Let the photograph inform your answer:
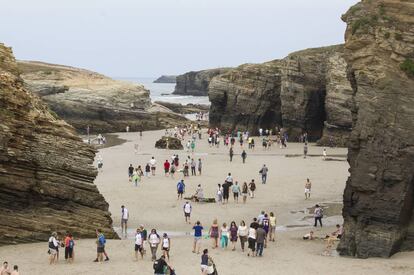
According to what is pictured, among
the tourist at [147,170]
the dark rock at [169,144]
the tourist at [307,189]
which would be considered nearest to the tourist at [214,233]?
the tourist at [307,189]

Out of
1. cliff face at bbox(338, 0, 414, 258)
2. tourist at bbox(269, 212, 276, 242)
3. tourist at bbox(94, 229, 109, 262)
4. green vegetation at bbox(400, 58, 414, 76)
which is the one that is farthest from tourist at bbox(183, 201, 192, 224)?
green vegetation at bbox(400, 58, 414, 76)

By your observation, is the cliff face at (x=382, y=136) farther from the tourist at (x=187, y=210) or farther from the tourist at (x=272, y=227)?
the tourist at (x=187, y=210)

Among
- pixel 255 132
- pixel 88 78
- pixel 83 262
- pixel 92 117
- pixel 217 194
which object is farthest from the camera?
pixel 88 78

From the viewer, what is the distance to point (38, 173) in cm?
2481

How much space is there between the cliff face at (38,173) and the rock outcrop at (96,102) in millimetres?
50485

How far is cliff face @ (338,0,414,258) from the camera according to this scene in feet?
75.5

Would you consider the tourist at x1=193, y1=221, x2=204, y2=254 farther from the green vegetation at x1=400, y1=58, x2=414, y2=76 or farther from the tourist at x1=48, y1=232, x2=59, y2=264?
the green vegetation at x1=400, y1=58, x2=414, y2=76

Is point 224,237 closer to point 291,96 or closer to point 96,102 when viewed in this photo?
point 291,96

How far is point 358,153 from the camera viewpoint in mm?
24422

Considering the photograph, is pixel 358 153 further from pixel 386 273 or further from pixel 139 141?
pixel 139 141

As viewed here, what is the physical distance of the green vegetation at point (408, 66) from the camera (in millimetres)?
23109

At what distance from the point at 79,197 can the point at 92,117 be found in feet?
175

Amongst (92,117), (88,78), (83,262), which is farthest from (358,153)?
(88,78)

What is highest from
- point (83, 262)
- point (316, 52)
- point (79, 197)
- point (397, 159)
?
point (316, 52)
